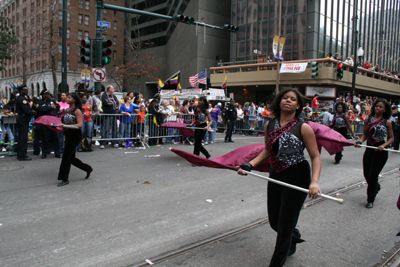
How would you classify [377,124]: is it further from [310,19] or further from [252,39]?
[252,39]

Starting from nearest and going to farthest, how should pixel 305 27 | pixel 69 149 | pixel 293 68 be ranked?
pixel 69 149 → pixel 293 68 → pixel 305 27

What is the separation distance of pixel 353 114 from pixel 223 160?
1895 centimetres

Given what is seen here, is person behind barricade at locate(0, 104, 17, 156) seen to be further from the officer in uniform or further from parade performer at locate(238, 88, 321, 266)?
parade performer at locate(238, 88, 321, 266)

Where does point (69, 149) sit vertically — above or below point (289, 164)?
below

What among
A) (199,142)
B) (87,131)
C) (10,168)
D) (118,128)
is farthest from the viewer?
(118,128)

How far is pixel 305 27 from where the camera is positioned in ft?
106

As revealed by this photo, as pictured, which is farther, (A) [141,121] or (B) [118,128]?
(A) [141,121]

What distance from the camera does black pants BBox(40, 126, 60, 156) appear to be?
9041 mm

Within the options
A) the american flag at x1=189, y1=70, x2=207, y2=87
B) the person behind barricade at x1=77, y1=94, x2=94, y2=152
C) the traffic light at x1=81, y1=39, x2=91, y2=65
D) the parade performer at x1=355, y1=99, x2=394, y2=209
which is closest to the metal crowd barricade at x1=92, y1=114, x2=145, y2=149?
Answer: the person behind barricade at x1=77, y1=94, x2=94, y2=152

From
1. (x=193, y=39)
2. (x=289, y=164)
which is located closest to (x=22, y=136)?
(x=289, y=164)

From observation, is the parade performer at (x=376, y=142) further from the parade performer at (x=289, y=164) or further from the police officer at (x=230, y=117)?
the police officer at (x=230, y=117)

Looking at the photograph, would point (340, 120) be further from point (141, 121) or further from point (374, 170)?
point (141, 121)

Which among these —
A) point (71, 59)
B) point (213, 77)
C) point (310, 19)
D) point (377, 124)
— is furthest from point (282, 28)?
point (71, 59)

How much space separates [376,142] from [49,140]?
8535mm
